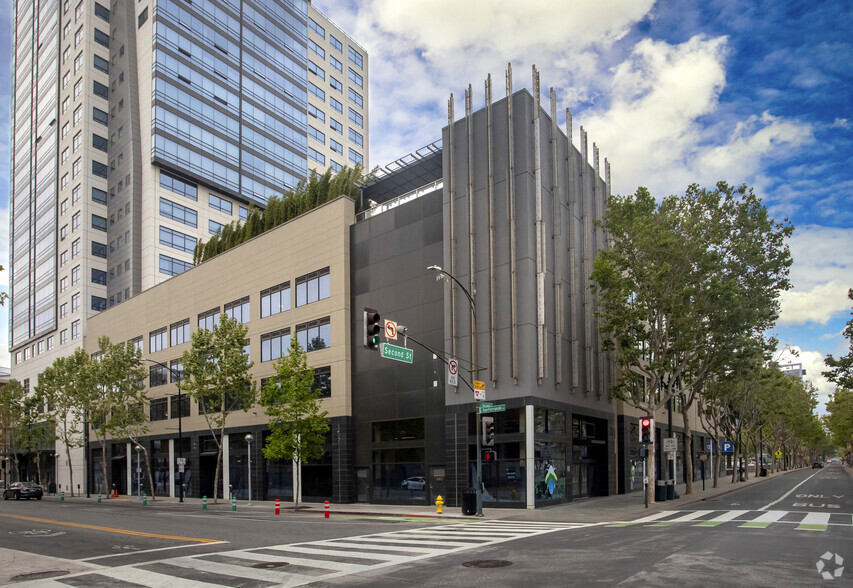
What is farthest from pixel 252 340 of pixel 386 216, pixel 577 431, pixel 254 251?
pixel 577 431

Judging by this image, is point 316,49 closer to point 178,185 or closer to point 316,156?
point 316,156

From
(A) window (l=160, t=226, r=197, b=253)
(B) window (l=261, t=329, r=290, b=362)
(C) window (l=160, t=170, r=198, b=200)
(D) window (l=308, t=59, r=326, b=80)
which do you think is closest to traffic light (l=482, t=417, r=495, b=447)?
(B) window (l=261, t=329, r=290, b=362)

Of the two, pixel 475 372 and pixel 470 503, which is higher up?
pixel 475 372

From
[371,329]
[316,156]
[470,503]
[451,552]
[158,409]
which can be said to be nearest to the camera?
[451,552]

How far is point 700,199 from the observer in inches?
1446

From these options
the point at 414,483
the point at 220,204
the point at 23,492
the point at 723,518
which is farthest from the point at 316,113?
the point at 723,518

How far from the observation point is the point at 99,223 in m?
78.4

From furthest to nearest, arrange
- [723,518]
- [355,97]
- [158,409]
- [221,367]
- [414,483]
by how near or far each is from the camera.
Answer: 1. [355,97]
2. [158,409]
3. [221,367]
4. [414,483]
5. [723,518]

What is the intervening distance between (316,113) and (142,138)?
25.4m

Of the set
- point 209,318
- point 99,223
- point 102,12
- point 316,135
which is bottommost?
point 209,318

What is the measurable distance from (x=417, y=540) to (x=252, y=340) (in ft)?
106

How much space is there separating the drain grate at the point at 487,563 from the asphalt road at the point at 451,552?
0.14 feet

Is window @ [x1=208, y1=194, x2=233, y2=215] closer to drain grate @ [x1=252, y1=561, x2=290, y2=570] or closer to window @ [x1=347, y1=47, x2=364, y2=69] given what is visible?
window @ [x1=347, y1=47, x2=364, y2=69]

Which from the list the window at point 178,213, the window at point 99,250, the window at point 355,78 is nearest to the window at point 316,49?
the window at point 355,78
